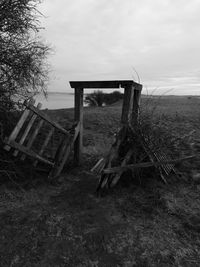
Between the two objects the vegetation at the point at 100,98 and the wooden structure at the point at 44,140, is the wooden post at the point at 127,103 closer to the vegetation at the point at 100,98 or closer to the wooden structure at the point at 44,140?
the wooden structure at the point at 44,140

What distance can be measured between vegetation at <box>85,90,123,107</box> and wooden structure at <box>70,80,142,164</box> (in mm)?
13870

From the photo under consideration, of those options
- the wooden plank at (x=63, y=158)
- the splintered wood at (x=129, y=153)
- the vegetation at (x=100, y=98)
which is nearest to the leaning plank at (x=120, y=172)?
the splintered wood at (x=129, y=153)

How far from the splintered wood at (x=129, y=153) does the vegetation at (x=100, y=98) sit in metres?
14.6

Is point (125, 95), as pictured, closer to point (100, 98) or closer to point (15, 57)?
point (15, 57)

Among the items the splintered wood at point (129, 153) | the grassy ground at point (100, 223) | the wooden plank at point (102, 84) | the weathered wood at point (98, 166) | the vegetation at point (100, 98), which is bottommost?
the grassy ground at point (100, 223)

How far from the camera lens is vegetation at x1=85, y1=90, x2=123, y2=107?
1825 cm

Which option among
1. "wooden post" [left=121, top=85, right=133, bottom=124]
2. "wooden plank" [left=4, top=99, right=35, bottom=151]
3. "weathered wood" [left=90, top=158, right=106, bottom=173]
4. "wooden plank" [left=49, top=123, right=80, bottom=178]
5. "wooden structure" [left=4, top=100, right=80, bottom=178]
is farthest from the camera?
"wooden plank" [left=49, top=123, right=80, bottom=178]

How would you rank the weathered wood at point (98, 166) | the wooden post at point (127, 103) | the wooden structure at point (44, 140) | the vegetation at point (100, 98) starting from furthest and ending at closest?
1. the vegetation at point (100, 98)
2. the weathered wood at point (98, 166)
3. the wooden post at point (127, 103)
4. the wooden structure at point (44, 140)

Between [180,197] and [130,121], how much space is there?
4.85ft

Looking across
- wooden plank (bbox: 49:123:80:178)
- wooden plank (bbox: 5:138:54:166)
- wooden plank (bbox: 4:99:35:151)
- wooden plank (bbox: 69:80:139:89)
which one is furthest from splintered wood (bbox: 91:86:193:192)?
wooden plank (bbox: 4:99:35:151)

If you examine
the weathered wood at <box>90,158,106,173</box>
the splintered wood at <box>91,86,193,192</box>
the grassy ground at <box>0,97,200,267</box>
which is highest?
the splintered wood at <box>91,86,193,192</box>

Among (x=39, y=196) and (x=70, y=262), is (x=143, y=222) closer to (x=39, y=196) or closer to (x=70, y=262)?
(x=70, y=262)

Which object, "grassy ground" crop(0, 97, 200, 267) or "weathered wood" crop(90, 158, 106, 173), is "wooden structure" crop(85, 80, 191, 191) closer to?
"weathered wood" crop(90, 158, 106, 173)

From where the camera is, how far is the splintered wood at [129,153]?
345 cm
